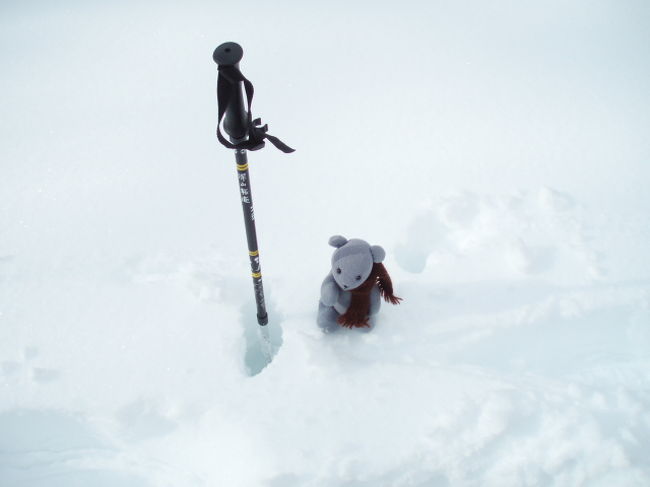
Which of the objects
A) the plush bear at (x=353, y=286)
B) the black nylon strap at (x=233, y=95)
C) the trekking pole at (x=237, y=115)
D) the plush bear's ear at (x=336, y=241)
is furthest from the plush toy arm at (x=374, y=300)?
the black nylon strap at (x=233, y=95)

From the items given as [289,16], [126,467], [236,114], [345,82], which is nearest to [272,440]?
[126,467]

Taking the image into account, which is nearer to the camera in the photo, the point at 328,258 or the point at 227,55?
the point at 227,55

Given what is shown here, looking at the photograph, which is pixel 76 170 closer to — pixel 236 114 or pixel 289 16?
pixel 236 114

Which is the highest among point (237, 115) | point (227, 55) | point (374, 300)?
point (227, 55)

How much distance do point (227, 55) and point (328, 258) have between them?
1916 millimetres

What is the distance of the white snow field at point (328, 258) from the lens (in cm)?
239

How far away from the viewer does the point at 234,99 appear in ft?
5.37

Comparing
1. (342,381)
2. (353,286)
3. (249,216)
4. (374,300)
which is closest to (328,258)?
(374,300)

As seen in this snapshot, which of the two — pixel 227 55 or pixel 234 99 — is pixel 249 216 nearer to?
pixel 234 99

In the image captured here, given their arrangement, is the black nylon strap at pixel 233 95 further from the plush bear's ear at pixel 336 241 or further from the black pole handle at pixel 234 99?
the plush bear's ear at pixel 336 241

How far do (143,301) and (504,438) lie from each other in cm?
265

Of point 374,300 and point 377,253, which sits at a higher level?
point 377,253

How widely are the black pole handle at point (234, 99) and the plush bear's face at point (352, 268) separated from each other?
94 centimetres

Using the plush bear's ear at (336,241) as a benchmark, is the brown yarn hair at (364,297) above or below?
below
